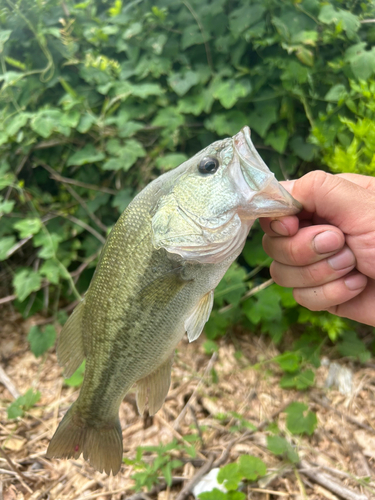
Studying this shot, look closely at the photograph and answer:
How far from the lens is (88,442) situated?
1098 mm

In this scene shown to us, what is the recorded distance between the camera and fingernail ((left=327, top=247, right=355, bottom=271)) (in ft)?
3.40

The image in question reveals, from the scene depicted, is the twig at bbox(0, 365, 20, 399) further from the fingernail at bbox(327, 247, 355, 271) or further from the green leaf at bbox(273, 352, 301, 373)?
the fingernail at bbox(327, 247, 355, 271)

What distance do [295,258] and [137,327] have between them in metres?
0.53

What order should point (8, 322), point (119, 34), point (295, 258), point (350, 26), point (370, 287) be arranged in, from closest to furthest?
point (295, 258), point (370, 287), point (350, 26), point (119, 34), point (8, 322)

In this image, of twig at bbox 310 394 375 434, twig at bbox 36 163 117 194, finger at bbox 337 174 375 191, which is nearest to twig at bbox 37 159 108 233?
twig at bbox 36 163 117 194

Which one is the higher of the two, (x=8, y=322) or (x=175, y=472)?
(x=175, y=472)

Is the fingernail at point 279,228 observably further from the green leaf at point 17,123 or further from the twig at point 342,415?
the green leaf at point 17,123

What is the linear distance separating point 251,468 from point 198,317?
2.38 ft

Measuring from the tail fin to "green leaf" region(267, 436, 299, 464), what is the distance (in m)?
0.63

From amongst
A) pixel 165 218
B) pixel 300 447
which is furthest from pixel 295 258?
pixel 300 447

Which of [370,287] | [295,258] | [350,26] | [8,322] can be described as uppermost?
[350,26]

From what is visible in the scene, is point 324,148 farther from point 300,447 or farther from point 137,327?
point 300,447

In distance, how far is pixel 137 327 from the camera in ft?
3.22

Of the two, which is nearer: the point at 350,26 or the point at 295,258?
the point at 295,258
